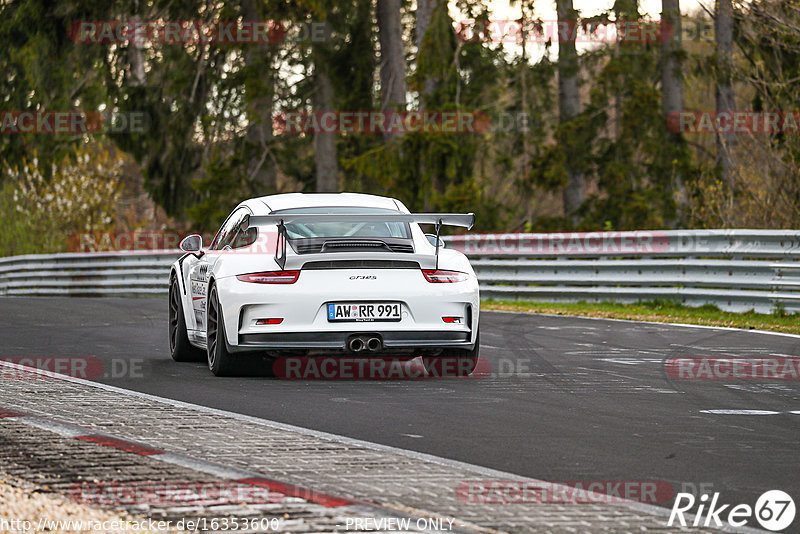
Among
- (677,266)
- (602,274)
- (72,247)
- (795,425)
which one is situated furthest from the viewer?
(72,247)

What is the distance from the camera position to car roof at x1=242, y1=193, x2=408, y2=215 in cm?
1106

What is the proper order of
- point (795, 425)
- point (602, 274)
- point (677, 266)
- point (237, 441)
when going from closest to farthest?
Result: point (237, 441) < point (795, 425) < point (677, 266) < point (602, 274)

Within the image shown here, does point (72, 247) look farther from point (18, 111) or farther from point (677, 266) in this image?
point (677, 266)

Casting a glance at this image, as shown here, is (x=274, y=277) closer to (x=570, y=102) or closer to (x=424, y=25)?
(x=424, y=25)

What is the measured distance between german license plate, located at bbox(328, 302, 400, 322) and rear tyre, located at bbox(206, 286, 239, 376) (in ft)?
2.87

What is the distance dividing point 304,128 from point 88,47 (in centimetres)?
618

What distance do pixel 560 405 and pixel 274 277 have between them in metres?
2.43

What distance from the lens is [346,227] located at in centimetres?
1088

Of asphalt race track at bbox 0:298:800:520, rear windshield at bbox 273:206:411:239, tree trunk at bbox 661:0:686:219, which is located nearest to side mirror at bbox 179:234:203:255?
rear windshield at bbox 273:206:411:239

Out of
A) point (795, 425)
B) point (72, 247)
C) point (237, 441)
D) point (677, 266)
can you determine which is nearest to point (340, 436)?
point (237, 441)

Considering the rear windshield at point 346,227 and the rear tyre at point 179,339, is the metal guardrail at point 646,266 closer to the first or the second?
the rear windshield at point 346,227

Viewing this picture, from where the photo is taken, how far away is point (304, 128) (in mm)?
37625

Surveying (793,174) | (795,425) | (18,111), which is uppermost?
(18,111)

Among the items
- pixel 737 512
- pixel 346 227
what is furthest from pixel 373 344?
pixel 737 512
